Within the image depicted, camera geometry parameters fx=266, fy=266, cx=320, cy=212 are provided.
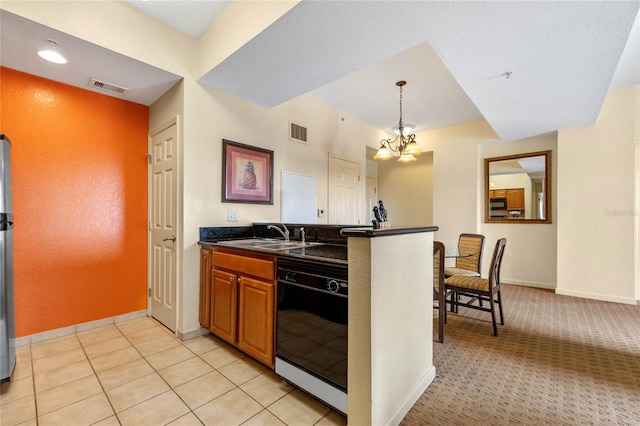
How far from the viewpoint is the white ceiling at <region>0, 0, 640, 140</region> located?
1.72 meters

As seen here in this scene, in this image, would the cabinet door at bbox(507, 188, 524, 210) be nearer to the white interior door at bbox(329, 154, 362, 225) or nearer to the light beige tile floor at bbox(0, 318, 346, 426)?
the white interior door at bbox(329, 154, 362, 225)

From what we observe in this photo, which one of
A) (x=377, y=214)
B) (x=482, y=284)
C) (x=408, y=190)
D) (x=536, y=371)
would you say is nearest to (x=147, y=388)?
(x=377, y=214)

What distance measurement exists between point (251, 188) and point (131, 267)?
5.25ft

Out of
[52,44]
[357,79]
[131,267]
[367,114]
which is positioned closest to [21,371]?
[131,267]

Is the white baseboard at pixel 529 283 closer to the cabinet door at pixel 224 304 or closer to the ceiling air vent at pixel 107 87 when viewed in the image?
the cabinet door at pixel 224 304

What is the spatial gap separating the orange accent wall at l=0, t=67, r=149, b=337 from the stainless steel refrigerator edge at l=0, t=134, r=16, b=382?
0.64m

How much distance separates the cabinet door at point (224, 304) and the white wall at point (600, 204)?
473cm

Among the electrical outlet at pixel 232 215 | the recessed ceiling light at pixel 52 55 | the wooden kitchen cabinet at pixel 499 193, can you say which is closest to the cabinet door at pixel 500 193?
the wooden kitchen cabinet at pixel 499 193

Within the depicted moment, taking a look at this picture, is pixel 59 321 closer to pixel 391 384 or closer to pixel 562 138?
pixel 391 384

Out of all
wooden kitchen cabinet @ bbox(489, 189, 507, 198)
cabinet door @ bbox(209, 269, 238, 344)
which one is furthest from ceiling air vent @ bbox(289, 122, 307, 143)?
wooden kitchen cabinet @ bbox(489, 189, 507, 198)

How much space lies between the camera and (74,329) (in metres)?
2.61

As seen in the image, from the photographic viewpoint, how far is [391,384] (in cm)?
143

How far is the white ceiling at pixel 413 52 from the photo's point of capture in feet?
5.65

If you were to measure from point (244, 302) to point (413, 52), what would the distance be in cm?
296
